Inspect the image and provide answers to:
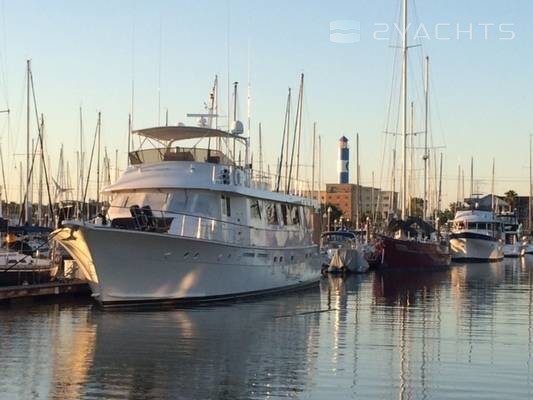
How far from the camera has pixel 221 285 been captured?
25.0 metres

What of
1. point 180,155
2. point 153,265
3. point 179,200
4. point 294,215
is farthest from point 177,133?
point 294,215

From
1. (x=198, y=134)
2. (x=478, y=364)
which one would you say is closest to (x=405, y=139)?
(x=198, y=134)

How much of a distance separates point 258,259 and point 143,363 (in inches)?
513

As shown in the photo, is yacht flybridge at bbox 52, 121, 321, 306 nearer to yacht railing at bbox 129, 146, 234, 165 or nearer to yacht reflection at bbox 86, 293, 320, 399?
yacht railing at bbox 129, 146, 234, 165

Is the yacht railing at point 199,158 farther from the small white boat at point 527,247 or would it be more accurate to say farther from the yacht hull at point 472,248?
the small white boat at point 527,247

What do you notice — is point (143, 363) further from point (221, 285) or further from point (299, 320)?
point (221, 285)

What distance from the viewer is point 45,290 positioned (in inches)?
973

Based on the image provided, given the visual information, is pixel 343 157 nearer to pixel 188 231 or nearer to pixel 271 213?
pixel 271 213

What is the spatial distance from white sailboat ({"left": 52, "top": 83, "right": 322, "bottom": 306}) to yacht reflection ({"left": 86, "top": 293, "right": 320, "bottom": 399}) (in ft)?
3.97

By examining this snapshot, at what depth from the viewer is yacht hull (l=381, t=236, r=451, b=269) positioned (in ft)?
165

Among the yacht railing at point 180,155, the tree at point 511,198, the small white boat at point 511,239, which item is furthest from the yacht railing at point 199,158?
the tree at point 511,198

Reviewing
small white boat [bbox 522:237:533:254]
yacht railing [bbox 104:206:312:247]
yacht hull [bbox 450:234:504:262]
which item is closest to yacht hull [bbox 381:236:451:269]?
yacht hull [bbox 450:234:504:262]

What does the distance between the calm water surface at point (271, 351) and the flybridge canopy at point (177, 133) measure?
585cm

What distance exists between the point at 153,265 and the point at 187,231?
1959mm
